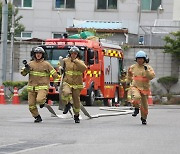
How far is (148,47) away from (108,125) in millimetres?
21398

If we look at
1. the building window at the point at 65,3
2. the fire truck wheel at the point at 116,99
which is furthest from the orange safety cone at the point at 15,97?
the building window at the point at 65,3

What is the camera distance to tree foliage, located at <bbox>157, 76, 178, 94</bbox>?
36.8m

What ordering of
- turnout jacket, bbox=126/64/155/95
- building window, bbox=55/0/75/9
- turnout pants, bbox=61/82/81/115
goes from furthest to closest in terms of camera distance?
building window, bbox=55/0/75/9
turnout pants, bbox=61/82/81/115
turnout jacket, bbox=126/64/155/95

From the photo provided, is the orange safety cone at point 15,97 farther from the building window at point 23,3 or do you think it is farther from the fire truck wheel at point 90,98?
the building window at point 23,3

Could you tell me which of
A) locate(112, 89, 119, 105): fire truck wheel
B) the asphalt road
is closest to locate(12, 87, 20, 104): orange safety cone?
locate(112, 89, 119, 105): fire truck wheel

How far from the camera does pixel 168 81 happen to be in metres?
36.8

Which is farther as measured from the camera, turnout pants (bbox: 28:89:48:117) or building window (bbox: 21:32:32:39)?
building window (bbox: 21:32:32:39)

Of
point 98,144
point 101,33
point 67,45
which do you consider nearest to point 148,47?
point 101,33

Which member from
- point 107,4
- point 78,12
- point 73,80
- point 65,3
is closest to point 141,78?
point 73,80

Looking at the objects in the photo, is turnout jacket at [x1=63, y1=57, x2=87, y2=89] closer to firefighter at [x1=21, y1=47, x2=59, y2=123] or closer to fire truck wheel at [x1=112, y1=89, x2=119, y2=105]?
firefighter at [x1=21, y1=47, x2=59, y2=123]

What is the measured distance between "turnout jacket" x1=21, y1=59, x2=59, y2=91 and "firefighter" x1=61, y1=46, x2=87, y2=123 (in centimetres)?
50

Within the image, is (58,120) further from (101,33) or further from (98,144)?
(101,33)

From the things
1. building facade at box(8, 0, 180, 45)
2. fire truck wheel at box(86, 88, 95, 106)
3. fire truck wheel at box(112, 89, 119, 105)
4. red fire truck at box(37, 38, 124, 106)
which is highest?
building facade at box(8, 0, 180, 45)

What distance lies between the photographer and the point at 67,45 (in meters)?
27.4
